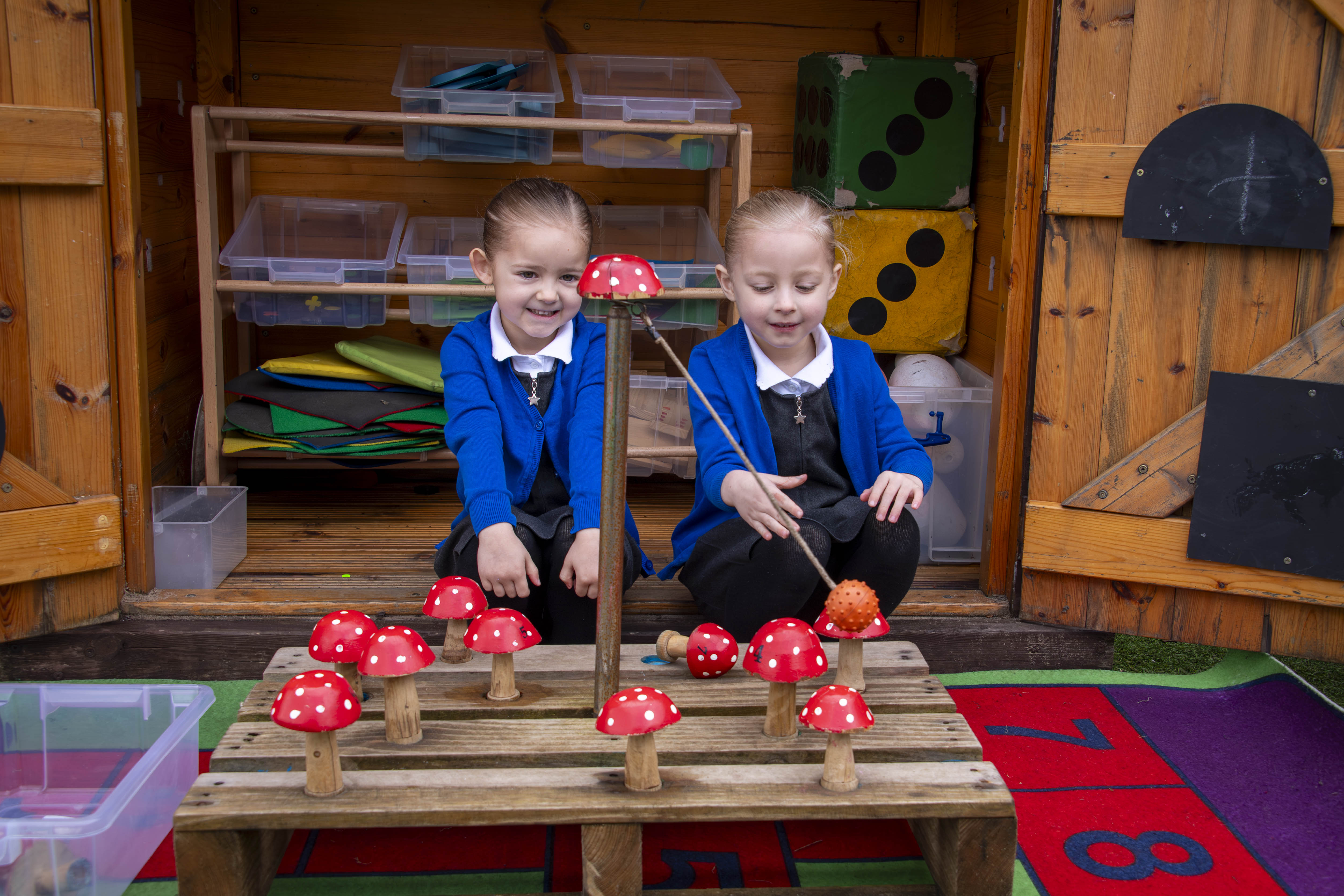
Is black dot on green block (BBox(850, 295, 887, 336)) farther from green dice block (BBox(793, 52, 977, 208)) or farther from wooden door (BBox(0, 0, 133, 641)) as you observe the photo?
wooden door (BBox(0, 0, 133, 641))

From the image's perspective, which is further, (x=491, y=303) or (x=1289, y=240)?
(x=491, y=303)

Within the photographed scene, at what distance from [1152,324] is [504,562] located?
1.46 metres

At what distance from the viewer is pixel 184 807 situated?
1.36 m

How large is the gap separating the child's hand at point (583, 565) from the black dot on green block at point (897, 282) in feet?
5.45

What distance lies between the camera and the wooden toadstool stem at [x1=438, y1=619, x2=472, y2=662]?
181cm

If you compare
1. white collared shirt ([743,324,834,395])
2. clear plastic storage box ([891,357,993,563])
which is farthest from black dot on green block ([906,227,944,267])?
white collared shirt ([743,324,834,395])

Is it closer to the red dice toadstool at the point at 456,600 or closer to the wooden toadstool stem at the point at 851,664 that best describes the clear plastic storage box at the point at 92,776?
the red dice toadstool at the point at 456,600

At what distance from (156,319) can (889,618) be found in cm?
216

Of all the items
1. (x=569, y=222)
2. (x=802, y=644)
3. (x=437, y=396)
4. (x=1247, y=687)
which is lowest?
(x=1247, y=687)

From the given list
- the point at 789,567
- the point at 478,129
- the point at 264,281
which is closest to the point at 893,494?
the point at 789,567

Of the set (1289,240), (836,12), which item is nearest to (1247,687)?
(1289,240)

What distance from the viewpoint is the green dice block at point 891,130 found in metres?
3.14

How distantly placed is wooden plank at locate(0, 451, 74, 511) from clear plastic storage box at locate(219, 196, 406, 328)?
0.86 m

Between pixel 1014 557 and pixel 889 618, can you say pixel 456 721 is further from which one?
pixel 1014 557
